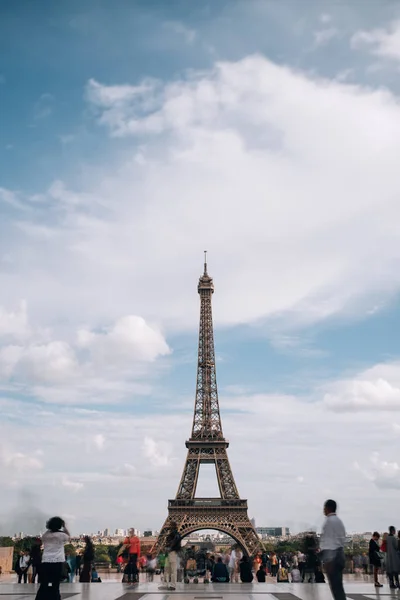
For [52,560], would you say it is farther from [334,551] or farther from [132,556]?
[132,556]

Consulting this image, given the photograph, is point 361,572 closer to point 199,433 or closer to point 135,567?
point 135,567

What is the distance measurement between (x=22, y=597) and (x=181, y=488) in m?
62.1

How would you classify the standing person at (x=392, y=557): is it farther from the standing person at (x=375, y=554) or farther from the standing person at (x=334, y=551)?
the standing person at (x=334, y=551)

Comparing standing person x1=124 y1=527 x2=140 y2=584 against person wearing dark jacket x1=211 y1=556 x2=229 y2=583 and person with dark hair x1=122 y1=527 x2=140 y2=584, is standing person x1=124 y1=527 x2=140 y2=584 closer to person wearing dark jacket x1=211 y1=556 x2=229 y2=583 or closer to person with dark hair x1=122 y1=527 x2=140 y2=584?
person with dark hair x1=122 y1=527 x2=140 y2=584

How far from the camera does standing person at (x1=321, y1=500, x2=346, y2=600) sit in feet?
34.7

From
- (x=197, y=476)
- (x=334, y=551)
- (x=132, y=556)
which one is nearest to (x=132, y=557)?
(x=132, y=556)

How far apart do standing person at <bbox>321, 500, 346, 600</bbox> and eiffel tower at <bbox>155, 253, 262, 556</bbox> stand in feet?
195

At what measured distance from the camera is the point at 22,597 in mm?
15609

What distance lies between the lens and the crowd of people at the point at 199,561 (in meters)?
10.8

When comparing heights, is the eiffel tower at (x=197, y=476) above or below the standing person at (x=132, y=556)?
above

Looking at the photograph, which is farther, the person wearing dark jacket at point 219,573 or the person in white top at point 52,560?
the person wearing dark jacket at point 219,573

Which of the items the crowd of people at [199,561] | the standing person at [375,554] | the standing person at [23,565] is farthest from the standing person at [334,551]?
the standing person at [23,565]

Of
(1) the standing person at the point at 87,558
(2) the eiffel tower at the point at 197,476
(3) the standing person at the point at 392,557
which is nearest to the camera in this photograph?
(3) the standing person at the point at 392,557


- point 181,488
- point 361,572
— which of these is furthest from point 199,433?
point 361,572
